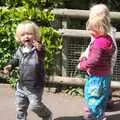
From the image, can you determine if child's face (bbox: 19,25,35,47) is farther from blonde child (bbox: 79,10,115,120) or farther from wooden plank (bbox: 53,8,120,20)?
wooden plank (bbox: 53,8,120,20)

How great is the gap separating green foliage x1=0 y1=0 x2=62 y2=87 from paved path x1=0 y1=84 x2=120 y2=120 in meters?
0.34

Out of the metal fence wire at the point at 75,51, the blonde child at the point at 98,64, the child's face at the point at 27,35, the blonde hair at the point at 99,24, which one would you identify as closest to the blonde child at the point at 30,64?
the child's face at the point at 27,35

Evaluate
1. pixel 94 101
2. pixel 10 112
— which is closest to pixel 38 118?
pixel 10 112

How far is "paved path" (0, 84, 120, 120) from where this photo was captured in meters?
6.07

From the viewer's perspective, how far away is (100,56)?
200 inches

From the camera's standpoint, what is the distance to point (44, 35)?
272 inches

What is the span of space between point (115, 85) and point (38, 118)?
1359 mm

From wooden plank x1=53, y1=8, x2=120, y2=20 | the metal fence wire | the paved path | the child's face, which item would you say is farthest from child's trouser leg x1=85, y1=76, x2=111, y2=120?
wooden plank x1=53, y1=8, x2=120, y2=20

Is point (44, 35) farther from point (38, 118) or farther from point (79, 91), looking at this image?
point (38, 118)

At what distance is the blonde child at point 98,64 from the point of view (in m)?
5.09

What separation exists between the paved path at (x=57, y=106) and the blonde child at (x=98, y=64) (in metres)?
0.69

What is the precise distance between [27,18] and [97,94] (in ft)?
7.09

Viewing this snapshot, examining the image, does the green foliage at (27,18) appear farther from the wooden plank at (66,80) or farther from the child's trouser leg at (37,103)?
the child's trouser leg at (37,103)

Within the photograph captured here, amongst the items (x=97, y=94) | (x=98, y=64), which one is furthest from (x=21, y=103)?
(x=98, y=64)
